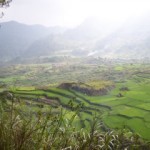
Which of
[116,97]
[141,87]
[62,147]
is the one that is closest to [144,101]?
[116,97]

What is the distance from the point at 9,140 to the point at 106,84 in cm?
5311

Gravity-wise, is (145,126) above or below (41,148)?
below

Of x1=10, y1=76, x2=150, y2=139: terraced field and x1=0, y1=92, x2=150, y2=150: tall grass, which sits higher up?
x1=0, y1=92, x2=150, y2=150: tall grass

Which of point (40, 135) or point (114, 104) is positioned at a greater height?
point (40, 135)

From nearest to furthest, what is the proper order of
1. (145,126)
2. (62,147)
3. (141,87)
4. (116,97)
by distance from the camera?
1. (62,147)
2. (145,126)
3. (116,97)
4. (141,87)

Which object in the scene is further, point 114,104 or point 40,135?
point 114,104

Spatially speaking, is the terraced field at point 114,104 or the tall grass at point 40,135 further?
the terraced field at point 114,104

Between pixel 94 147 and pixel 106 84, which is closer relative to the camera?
pixel 94 147

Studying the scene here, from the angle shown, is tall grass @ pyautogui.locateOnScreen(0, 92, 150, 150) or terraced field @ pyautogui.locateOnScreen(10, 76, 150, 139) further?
terraced field @ pyautogui.locateOnScreen(10, 76, 150, 139)

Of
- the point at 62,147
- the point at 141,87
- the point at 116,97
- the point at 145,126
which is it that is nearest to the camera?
the point at 62,147

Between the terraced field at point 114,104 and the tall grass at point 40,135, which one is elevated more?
the tall grass at point 40,135

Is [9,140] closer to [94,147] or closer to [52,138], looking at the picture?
[52,138]

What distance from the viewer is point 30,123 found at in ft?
17.1

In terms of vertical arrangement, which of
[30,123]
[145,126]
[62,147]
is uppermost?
[30,123]
